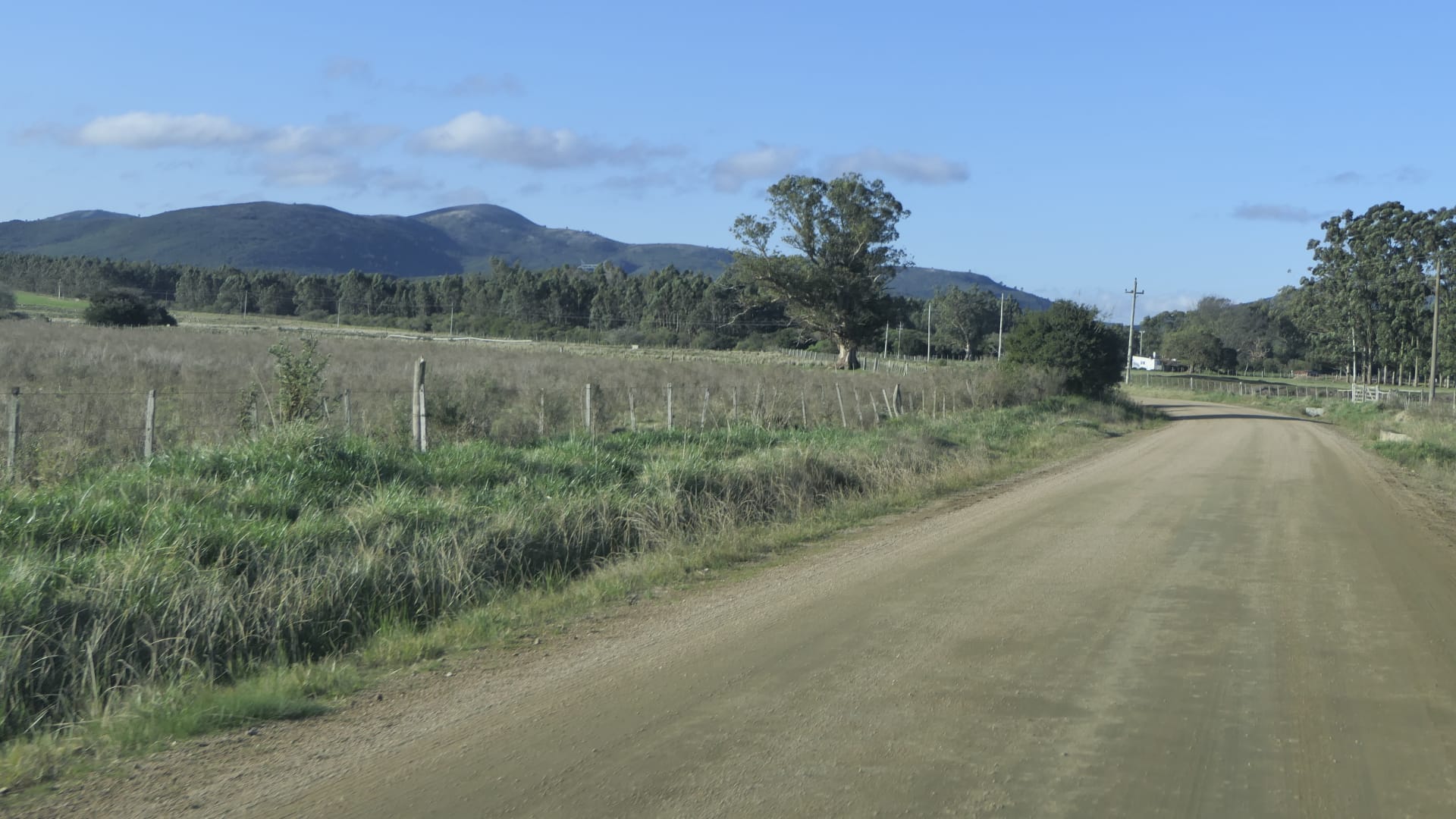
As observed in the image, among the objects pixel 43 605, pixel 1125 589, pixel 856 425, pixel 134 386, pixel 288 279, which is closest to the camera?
pixel 43 605

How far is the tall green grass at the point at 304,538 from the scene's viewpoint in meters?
6.86

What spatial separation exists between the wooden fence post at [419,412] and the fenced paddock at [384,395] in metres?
0.17

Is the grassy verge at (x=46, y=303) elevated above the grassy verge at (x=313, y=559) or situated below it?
above

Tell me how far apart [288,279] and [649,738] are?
137611mm

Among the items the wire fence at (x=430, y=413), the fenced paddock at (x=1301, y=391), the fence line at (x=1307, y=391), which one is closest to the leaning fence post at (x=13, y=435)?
the wire fence at (x=430, y=413)

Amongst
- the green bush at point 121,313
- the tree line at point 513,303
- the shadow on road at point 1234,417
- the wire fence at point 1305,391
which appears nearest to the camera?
the shadow on road at point 1234,417

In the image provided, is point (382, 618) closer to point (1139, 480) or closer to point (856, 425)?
point (1139, 480)

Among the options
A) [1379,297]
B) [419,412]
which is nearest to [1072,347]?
[419,412]

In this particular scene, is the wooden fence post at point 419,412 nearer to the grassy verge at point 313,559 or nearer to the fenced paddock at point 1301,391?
the grassy verge at point 313,559

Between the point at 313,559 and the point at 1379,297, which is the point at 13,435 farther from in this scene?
the point at 1379,297

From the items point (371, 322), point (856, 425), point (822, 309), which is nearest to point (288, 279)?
point (371, 322)

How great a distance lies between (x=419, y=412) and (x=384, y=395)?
865cm

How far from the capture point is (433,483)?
12.2 metres

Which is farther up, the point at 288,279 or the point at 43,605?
the point at 288,279
